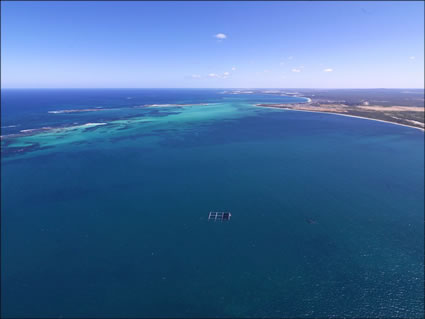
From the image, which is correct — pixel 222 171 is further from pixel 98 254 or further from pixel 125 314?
pixel 125 314

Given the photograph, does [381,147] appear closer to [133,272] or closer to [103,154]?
[133,272]

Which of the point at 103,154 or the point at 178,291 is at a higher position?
the point at 103,154

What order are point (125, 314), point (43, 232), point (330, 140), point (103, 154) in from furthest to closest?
point (330, 140)
point (103, 154)
point (43, 232)
point (125, 314)

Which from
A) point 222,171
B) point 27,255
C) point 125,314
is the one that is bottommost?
point 125,314

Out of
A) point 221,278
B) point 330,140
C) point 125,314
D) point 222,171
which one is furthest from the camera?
point 330,140

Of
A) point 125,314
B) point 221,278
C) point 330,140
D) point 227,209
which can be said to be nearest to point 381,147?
point 330,140

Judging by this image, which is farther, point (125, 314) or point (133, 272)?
point (133, 272)

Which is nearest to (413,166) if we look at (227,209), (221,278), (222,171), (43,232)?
(222,171)
